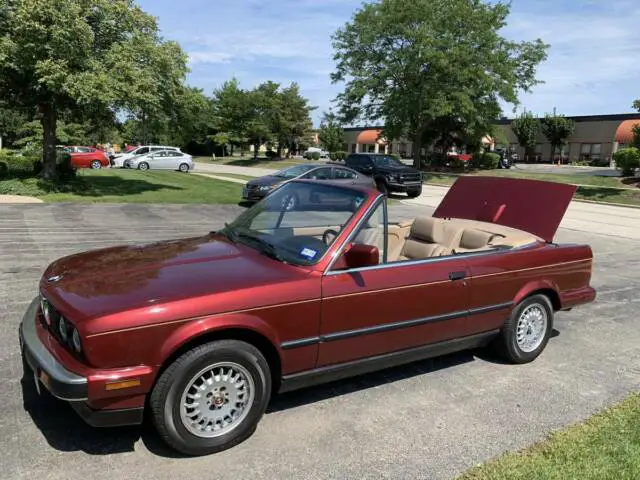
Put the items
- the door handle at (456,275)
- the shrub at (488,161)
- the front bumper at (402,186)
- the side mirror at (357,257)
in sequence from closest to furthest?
the side mirror at (357,257)
the door handle at (456,275)
the front bumper at (402,186)
the shrub at (488,161)

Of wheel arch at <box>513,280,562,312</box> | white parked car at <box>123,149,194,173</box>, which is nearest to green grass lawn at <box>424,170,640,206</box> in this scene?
white parked car at <box>123,149,194,173</box>

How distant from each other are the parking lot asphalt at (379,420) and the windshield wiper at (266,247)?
1087mm

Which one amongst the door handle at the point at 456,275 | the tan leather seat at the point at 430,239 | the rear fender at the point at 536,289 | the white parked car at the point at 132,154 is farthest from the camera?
the white parked car at the point at 132,154

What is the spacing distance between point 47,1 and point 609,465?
16340mm

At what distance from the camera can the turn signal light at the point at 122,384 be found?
2870 millimetres

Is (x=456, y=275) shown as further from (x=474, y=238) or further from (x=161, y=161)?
(x=161, y=161)

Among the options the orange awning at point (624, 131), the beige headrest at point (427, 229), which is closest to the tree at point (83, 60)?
the beige headrest at point (427, 229)

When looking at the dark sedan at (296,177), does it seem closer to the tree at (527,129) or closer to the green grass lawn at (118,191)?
the green grass lawn at (118,191)

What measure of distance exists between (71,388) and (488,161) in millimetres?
39877

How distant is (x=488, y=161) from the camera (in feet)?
130

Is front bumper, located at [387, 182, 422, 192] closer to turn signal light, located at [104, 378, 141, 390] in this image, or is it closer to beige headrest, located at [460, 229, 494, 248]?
beige headrest, located at [460, 229, 494, 248]

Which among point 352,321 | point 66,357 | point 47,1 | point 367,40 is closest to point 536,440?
point 352,321

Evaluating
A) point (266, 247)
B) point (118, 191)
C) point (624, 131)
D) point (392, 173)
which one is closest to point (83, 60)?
point (118, 191)

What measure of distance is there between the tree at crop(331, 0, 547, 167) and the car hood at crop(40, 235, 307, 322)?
29.8 m
